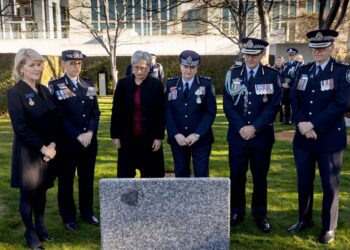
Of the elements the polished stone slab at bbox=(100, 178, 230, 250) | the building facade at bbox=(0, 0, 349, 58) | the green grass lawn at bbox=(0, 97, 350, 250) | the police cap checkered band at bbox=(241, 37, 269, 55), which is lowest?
the green grass lawn at bbox=(0, 97, 350, 250)

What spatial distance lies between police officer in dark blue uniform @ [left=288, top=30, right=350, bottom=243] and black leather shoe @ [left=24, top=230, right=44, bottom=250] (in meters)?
2.66

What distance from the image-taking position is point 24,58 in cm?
362

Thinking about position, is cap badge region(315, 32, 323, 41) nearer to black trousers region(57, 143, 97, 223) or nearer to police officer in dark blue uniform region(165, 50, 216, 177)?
police officer in dark blue uniform region(165, 50, 216, 177)

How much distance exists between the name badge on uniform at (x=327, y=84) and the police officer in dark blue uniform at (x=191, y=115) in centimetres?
108

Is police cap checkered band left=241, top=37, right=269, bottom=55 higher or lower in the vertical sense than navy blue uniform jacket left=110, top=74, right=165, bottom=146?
higher

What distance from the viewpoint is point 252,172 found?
4371 millimetres

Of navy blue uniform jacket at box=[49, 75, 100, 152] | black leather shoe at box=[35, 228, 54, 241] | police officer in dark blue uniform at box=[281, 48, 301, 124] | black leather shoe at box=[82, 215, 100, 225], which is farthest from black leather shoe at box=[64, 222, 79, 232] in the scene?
police officer in dark blue uniform at box=[281, 48, 301, 124]

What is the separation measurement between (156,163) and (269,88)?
1465 mm

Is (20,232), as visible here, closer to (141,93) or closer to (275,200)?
(141,93)

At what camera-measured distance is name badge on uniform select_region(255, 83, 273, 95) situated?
414 centimetres

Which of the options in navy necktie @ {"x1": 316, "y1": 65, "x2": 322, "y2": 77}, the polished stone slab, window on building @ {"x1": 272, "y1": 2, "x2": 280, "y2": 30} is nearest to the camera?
the polished stone slab

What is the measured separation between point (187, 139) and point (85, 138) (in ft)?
3.42

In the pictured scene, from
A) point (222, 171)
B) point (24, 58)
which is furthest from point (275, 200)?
point (24, 58)

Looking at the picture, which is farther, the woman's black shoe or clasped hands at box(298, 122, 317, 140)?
the woman's black shoe
